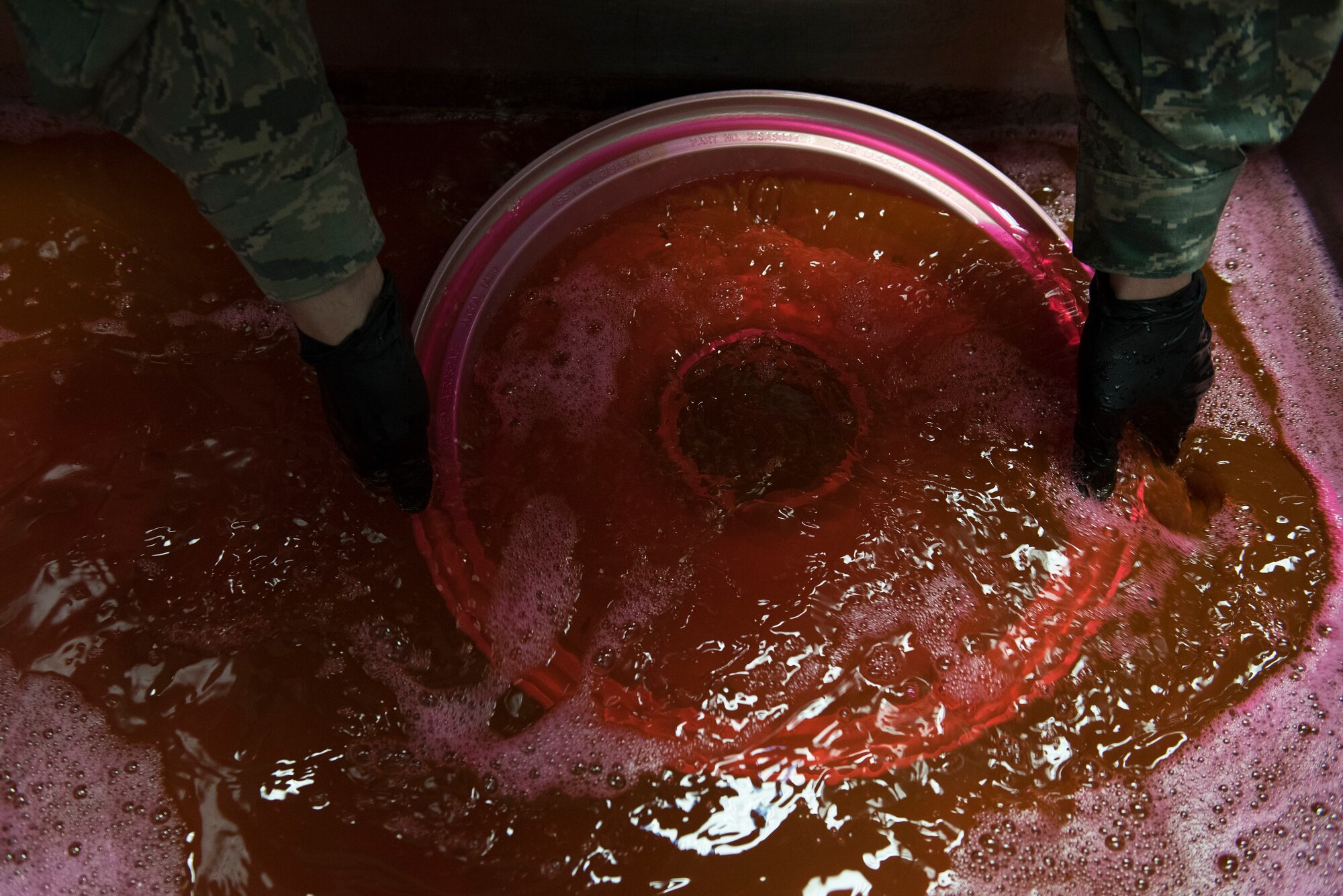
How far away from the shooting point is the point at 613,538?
123 centimetres

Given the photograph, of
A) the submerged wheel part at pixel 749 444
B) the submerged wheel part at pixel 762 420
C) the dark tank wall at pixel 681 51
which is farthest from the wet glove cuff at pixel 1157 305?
the dark tank wall at pixel 681 51

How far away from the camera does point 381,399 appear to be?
109 cm

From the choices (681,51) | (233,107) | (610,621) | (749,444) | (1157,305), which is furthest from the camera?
(681,51)

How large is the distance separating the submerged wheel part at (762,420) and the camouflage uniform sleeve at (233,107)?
1.93ft

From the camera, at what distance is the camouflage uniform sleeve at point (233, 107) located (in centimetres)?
72

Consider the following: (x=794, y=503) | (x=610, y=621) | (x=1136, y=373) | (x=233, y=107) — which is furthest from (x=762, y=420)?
(x=233, y=107)

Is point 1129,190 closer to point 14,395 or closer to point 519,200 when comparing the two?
point 519,200

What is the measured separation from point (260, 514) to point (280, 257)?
484 millimetres

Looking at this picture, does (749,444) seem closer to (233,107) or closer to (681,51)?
(681,51)

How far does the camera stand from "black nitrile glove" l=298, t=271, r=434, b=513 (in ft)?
3.42

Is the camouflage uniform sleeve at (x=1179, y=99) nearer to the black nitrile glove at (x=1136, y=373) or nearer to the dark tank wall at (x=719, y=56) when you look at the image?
the black nitrile glove at (x=1136, y=373)

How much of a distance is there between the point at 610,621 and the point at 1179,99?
0.93m

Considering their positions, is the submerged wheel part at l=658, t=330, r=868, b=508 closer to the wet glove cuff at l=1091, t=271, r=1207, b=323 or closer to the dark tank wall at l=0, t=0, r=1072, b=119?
the wet glove cuff at l=1091, t=271, r=1207, b=323

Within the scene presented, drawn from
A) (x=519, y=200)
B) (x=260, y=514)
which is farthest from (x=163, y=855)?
(x=519, y=200)
